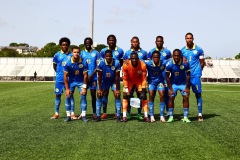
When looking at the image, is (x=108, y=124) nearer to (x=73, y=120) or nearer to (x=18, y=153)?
(x=73, y=120)

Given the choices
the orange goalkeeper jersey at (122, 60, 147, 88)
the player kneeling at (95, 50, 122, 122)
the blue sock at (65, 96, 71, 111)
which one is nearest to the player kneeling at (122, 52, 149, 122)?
the orange goalkeeper jersey at (122, 60, 147, 88)

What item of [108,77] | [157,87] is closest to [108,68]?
[108,77]

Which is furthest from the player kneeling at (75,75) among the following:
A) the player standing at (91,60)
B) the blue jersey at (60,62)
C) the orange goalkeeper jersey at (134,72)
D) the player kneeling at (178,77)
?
the player kneeling at (178,77)

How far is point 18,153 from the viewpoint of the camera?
225 inches

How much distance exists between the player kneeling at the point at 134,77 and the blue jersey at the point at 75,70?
1110 mm

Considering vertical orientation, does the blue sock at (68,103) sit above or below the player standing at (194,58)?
below

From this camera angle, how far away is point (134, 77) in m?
9.21

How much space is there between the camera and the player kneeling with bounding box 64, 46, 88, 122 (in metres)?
9.24

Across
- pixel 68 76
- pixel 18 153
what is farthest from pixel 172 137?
pixel 68 76

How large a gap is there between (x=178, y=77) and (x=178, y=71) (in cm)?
18

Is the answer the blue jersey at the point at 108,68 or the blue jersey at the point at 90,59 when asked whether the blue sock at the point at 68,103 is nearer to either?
the blue jersey at the point at 90,59

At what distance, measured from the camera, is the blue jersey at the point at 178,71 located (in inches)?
358

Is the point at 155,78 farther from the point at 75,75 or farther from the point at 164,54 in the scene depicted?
the point at 75,75

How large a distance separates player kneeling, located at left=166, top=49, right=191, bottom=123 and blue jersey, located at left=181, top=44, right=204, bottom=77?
43 centimetres
